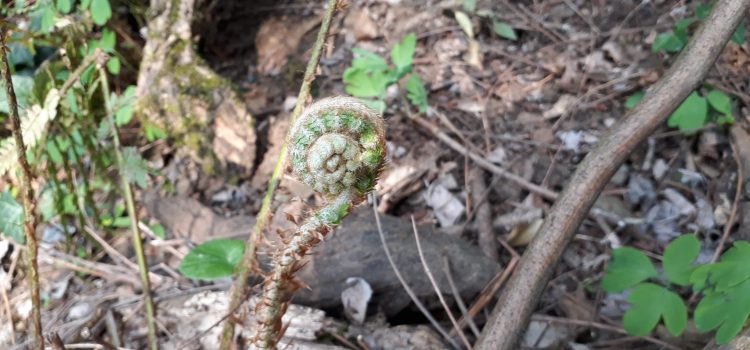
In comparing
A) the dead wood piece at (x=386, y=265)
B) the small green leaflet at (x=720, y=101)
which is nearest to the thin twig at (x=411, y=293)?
the dead wood piece at (x=386, y=265)

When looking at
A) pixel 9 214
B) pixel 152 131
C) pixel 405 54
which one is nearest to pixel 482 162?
pixel 405 54

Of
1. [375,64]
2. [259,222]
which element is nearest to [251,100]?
[375,64]

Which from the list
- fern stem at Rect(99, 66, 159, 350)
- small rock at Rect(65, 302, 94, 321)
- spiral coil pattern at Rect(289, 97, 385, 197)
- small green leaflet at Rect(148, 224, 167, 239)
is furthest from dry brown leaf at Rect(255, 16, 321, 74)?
spiral coil pattern at Rect(289, 97, 385, 197)

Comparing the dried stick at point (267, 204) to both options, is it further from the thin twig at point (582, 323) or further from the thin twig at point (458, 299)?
the thin twig at point (582, 323)

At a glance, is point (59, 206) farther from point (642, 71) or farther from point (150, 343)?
point (642, 71)

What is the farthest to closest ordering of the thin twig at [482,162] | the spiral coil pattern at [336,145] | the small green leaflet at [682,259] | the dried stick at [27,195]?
the thin twig at [482,162] → the small green leaflet at [682,259] → the dried stick at [27,195] → the spiral coil pattern at [336,145]

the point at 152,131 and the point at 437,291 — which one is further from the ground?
the point at 152,131

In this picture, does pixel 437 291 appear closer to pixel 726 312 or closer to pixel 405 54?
pixel 726 312
